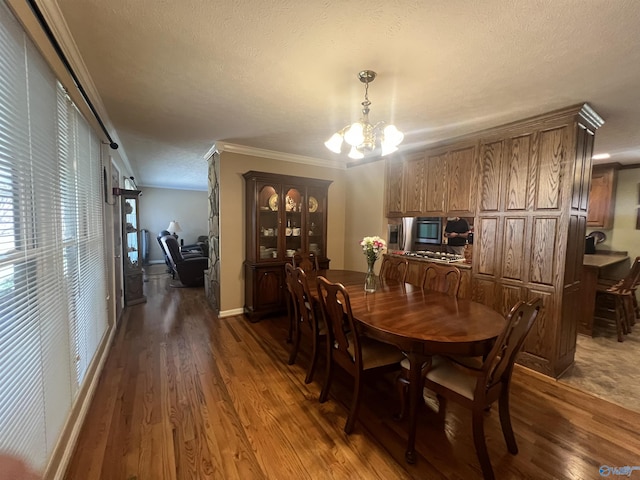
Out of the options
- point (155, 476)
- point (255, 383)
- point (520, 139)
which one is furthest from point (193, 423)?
point (520, 139)

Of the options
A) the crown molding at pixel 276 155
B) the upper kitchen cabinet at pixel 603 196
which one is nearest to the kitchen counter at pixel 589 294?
the upper kitchen cabinet at pixel 603 196

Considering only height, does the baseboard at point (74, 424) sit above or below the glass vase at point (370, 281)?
below

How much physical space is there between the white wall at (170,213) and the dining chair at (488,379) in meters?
8.74

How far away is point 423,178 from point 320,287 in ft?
7.94

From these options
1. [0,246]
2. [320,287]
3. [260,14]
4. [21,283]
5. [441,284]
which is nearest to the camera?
[0,246]

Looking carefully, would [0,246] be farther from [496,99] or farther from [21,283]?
[496,99]

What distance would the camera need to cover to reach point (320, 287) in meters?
2.03

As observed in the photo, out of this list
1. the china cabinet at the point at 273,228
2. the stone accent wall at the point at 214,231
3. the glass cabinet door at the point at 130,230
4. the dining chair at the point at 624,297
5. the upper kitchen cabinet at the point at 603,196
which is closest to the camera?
the dining chair at the point at 624,297

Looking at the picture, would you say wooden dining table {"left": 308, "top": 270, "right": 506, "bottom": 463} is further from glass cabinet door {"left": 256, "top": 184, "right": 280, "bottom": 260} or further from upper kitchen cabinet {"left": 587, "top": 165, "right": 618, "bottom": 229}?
upper kitchen cabinet {"left": 587, "top": 165, "right": 618, "bottom": 229}

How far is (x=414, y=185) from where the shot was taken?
→ 3752 millimetres

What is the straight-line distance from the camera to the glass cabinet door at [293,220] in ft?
13.2

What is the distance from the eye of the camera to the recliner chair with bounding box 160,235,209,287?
17.4 feet

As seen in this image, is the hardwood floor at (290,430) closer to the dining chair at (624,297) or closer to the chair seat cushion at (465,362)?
the chair seat cushion at (465,362)

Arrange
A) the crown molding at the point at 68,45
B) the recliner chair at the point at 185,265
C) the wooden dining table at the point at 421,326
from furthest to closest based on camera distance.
→ the recliner chair at the point at 185,265 → the wooden dining table at the point at 421,326 → the crown molding at the point at 68,45
